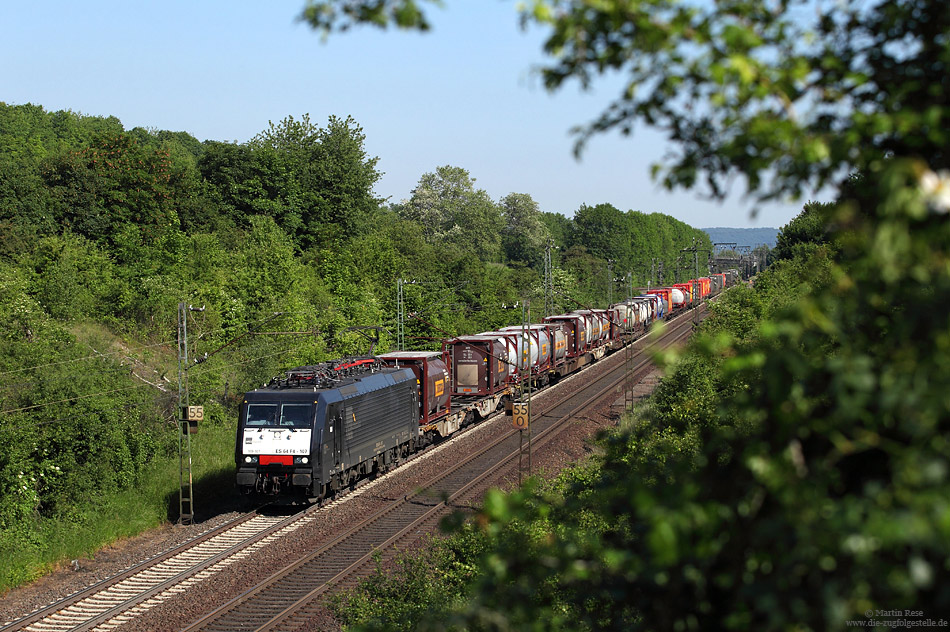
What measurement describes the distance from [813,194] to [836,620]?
7.46 ft

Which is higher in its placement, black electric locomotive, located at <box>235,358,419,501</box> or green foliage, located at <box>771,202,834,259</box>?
green foliage, located at <box>771,202,834,259</box>

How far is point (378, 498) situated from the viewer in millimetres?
24188

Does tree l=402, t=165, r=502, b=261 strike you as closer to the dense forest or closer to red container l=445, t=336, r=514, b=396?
the dense forest

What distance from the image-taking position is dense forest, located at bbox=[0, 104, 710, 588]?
23.7m

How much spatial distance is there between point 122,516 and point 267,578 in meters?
7.73

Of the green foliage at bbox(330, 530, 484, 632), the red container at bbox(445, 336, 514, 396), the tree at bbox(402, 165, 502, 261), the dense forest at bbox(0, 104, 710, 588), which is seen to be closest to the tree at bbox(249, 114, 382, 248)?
the dense forest at bbox(0, 104, 710, 588)

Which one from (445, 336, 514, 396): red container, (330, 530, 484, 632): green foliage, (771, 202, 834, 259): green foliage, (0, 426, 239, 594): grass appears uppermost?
(771, 202, 834, 259): green foliage

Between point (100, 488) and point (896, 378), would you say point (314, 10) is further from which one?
point (100, 488)

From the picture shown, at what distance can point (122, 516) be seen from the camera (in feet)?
75.6

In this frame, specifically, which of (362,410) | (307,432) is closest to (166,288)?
(362,410)

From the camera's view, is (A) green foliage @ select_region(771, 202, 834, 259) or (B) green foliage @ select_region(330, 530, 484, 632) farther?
(A) green foliage @ select_region(771, 202, 834, 259)

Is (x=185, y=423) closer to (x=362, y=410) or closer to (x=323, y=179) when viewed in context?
(x=362, y=410)

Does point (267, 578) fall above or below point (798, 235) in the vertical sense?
below

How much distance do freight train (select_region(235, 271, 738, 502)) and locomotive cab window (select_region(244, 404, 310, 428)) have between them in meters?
0.03
